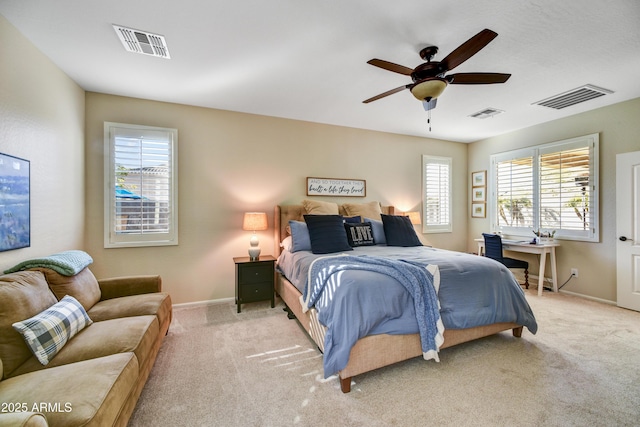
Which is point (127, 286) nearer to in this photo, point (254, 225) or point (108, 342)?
point (108, 342)

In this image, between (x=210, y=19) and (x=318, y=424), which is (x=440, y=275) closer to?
(x=318, y=424)

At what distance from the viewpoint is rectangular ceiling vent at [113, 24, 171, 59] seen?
2154mm

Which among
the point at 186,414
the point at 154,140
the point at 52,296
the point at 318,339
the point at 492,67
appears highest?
the point at 492,67

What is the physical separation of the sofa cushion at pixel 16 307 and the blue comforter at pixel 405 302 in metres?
1.75

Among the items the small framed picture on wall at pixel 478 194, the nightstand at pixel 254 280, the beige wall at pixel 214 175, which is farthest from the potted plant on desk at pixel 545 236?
the nightstand at pixel 254 280

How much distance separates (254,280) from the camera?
3.44 metres

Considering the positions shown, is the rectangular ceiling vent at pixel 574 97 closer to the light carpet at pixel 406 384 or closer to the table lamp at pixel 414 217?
the table lamp at pixel 414 217

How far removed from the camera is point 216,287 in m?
3.74

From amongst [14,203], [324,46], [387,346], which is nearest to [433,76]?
[324,46]

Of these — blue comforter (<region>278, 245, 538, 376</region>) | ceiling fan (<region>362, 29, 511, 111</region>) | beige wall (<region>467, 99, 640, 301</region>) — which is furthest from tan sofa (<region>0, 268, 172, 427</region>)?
beige wall (<region>467, 99, 640, 301</region>)

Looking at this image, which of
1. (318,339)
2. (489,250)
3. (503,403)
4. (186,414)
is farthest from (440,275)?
(489,250)

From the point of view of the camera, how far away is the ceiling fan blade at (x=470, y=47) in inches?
65.3

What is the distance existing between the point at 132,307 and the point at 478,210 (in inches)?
232

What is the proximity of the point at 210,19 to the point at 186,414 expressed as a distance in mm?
2786
